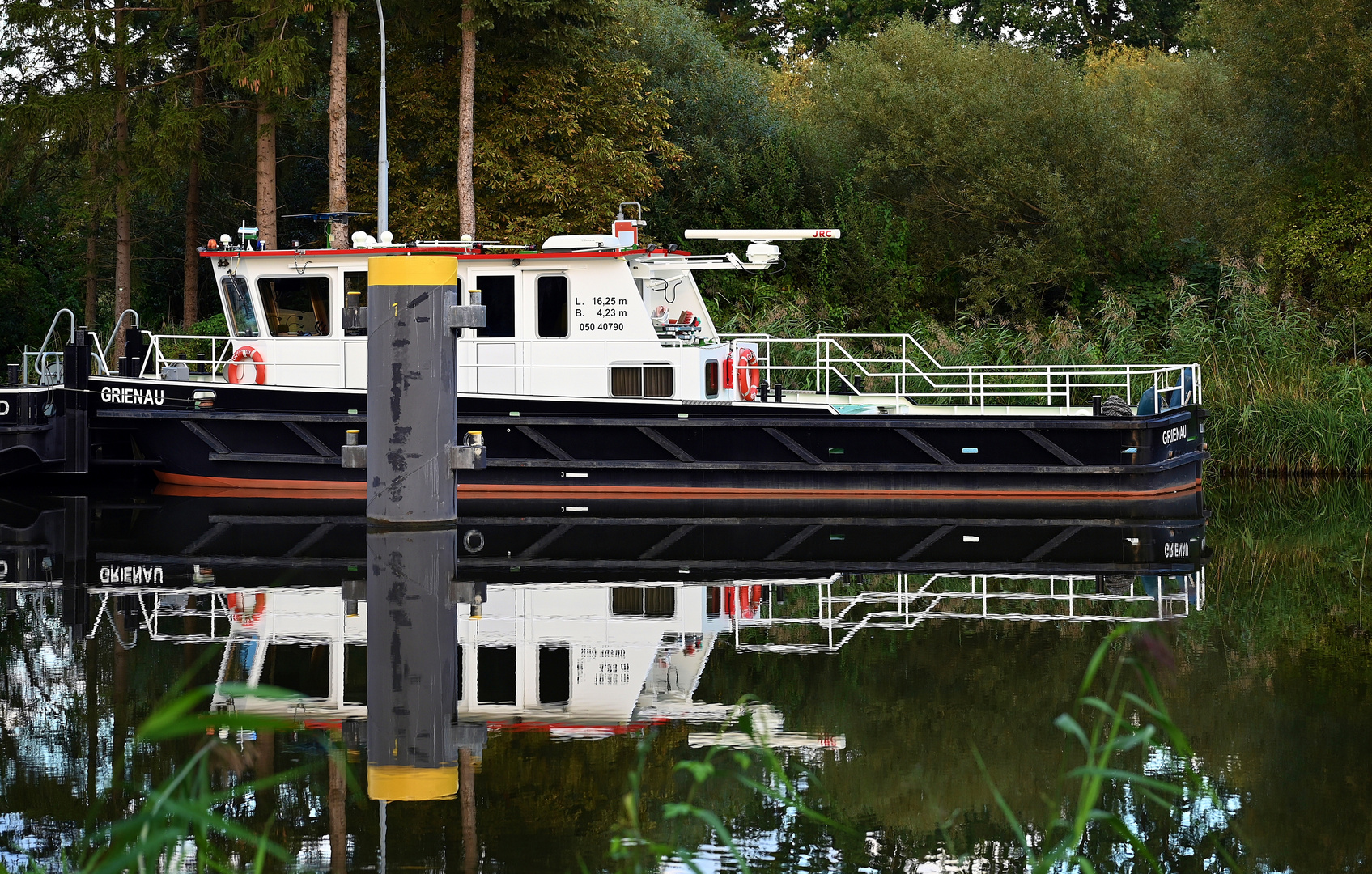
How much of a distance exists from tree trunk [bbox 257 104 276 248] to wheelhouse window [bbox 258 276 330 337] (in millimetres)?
5473

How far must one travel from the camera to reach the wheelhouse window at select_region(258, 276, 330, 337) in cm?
1678

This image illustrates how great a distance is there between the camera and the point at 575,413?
16.4m

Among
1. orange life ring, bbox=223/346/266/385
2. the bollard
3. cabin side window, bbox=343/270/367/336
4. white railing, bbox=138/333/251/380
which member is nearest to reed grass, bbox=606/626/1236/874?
cabin side window, bbox=343/270/367/336

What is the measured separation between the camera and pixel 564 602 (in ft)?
35.0

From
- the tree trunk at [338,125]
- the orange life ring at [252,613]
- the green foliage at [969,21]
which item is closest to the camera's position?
the orange life ring at [252,613]

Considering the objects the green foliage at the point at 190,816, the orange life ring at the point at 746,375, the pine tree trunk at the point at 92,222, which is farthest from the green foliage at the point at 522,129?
the green foliage at the point at 190,816

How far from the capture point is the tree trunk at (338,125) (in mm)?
21516

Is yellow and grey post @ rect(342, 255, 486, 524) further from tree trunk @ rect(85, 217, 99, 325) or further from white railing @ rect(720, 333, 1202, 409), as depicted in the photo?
tree trunk @ rect(85, 217, 99, 325)

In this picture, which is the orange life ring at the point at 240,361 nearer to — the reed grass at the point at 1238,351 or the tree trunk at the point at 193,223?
the reed grass at the point at 1238,351

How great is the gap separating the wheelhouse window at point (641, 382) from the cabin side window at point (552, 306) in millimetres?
740

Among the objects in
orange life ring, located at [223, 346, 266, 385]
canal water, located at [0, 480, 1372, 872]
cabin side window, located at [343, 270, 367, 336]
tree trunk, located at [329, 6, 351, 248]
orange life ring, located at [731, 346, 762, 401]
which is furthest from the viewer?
tree trunk, located at [329, 6, 351, 248]

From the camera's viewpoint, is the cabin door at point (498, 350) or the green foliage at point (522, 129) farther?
the green foliage at point (522, 129)

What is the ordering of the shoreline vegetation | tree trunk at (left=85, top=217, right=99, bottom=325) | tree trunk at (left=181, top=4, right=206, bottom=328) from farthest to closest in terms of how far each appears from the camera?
tree trunk at (left=85, top=217, right=99, bottom=325)
tree trunk at (left=181, top=4, right=206, bottom=328)
the shoreline vegetation

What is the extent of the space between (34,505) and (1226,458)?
1387cm
